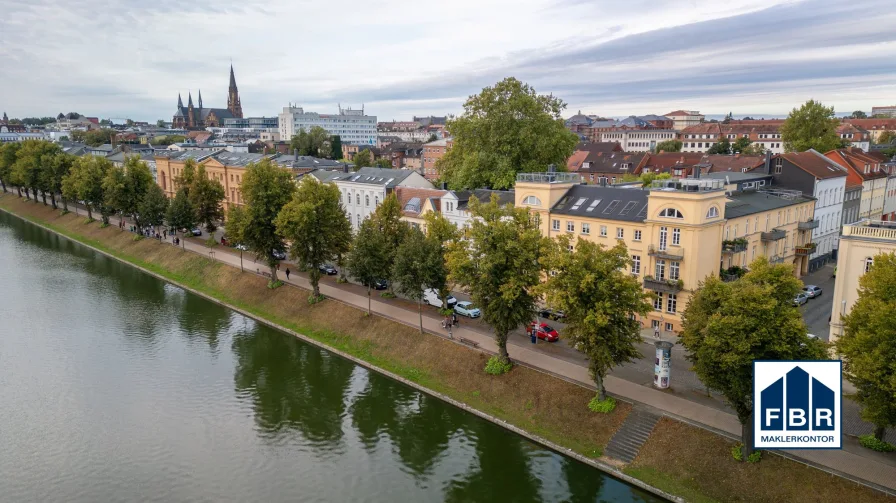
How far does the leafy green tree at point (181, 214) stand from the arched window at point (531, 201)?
136 feet

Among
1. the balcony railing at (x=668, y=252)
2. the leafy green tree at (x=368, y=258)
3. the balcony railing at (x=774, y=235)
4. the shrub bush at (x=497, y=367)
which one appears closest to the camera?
the shrub bush at (x=497, y=367)

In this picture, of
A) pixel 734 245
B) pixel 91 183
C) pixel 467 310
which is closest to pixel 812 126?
pixel 734 245

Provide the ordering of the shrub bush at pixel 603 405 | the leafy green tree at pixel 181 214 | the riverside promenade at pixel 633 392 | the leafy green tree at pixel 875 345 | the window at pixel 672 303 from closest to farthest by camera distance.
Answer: the leafy green tree at pixel 875 345 → the riverside promenade at pixel 633 392 → the shrub bush at pixel 603 405 → the window at pixel 672 303 → the leafy green tree at pixel 181 214

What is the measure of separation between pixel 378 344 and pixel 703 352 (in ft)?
76.9

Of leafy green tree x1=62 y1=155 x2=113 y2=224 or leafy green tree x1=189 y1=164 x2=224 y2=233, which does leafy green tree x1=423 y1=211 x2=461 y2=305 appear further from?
leafy green tree x1=62 y1=155 x2=113 y2=224

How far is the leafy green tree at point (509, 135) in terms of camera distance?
61.9 metres

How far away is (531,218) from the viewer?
3497cm

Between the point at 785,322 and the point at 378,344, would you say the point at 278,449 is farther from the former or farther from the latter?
the point at 785,322

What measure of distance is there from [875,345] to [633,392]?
1147cm

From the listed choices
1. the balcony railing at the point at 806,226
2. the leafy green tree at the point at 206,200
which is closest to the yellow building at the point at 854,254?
the balcony railing at the point at 806,226

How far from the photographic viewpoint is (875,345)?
23203mm

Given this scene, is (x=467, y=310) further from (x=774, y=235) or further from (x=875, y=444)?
(x=875, y=444)

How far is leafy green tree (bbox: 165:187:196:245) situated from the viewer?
67125 mm

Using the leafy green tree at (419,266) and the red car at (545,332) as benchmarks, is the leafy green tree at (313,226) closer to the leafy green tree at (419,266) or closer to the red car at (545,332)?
the leafy green tree at (419,266)
